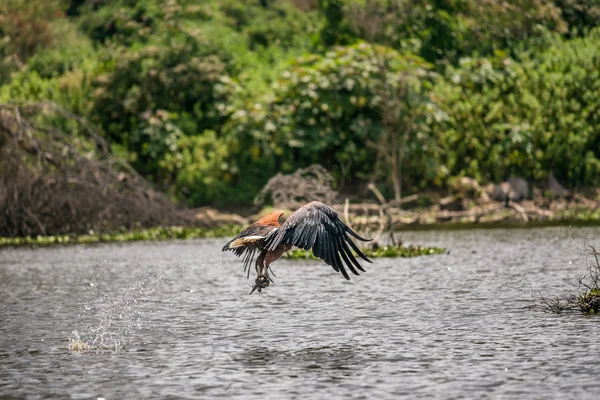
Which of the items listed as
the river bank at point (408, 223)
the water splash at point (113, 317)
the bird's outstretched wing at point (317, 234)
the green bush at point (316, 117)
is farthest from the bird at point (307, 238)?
the green bush at point (316, 117)

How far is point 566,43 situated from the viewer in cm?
4331

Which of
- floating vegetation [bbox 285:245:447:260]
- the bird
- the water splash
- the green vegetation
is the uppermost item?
the bird

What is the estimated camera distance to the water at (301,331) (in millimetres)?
12000

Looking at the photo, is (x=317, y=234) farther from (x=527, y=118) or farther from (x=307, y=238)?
(x=527, y=118)

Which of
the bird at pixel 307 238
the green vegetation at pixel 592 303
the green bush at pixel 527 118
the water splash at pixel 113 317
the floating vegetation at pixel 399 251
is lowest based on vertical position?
the water splash at pixel 113 317

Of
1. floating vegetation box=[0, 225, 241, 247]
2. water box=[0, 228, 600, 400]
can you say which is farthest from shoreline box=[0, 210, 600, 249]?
water box=[0, 228, 600, 400]

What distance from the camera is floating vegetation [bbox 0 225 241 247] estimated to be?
107ft

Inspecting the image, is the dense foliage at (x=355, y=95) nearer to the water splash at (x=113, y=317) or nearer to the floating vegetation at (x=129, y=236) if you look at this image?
the floating vegetation at (x=129, y=236)

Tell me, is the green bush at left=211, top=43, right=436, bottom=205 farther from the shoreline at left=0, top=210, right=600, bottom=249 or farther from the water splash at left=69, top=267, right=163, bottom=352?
the water splash at left=69, top=267, right=163, bottom=352

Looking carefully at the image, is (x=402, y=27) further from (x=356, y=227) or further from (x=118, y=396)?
(x=118, y=396)

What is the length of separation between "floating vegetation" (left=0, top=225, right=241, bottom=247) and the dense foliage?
603 cm

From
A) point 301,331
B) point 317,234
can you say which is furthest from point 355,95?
point 317,234

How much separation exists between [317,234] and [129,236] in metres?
20.1

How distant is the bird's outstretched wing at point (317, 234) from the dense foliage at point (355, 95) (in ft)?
80.4
